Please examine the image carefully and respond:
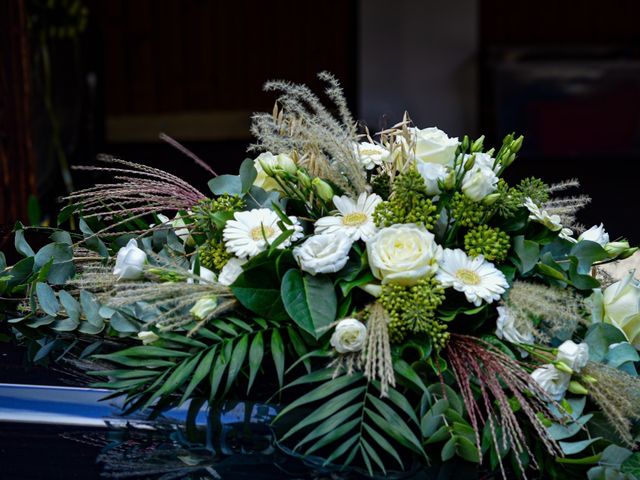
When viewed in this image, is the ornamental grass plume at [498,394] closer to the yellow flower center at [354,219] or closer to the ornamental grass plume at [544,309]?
the ornamental grass plume at [544,309]

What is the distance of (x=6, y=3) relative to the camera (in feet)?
11.8

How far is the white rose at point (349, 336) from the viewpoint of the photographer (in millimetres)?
964

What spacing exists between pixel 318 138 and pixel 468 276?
247 mm

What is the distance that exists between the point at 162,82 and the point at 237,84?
58 centimetres

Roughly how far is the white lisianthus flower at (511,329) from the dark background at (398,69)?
5.45m

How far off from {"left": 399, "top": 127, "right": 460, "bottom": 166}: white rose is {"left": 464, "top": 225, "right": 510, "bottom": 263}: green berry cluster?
0.10 metres

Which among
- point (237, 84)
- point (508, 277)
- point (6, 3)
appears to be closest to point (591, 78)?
point (237, 84)

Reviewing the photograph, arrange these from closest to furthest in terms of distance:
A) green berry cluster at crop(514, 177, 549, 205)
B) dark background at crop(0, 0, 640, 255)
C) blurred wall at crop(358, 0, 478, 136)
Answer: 1. green berry cluster at crop(514, 177, 549, 205)
2. dark background at crop(0, 0, 640, 255)
3. blurred wall at crop(358, 0, 478, 136)

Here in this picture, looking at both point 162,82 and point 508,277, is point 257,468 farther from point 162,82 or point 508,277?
point 162,82

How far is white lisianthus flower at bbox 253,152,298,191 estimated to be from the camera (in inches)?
45.5

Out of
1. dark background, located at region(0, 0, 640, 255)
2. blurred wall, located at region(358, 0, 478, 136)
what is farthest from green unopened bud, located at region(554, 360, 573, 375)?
blurred wall, located at region(358, 0, 478, 136)

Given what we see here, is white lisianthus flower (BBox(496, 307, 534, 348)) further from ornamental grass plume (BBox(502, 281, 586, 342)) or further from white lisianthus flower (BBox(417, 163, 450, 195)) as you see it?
white lisianthus flower (BBox(417, 163, 450, 195))

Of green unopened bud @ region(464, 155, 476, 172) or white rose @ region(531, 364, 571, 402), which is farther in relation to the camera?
green unopened bud @ region(464, 155, 476, 172)

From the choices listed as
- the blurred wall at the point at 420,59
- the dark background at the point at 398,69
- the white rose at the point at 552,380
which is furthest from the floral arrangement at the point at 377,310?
the blurred wall at the point at 420,59
